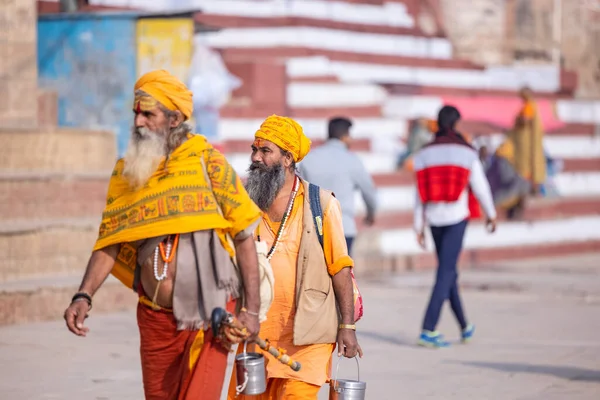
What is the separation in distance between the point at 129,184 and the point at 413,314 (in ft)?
23.7

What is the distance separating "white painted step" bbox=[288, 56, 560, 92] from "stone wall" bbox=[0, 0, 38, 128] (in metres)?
7.90

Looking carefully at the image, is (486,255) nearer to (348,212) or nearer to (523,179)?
(523,179)

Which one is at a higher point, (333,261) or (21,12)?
(21,12)

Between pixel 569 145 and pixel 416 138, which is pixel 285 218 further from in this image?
pixel 569 145

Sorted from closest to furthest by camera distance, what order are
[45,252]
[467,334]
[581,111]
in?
[467,334]
[45,252]
[581,111]

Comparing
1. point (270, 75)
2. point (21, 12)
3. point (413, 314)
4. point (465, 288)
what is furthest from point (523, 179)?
point (21, 12)

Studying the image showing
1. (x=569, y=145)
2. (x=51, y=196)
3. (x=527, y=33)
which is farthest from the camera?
(x=527, y=33)

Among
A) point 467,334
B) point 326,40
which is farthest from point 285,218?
point 326,40

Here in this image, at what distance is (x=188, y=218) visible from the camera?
4797 mm

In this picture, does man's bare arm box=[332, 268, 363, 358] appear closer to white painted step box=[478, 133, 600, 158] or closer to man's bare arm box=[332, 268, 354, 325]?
man's bare arm box=[332, 268, 354, 325]

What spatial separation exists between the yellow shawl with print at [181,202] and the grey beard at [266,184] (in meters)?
0.74

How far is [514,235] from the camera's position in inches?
719

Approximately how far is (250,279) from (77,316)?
2.02ft

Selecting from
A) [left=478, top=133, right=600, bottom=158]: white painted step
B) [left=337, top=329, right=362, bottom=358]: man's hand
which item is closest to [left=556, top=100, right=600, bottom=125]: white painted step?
[left=478, top=133, right=600, bottom=158]: white painted step
